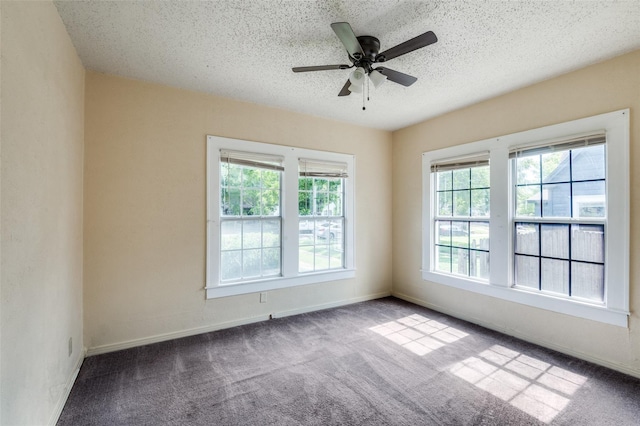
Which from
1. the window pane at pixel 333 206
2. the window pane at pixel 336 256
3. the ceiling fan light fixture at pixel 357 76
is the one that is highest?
the ceiling fan light fixture at pixel 357 76

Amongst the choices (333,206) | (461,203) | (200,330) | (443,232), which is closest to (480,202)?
(461,203)

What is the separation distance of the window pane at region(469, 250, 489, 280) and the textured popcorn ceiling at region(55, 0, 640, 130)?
1.90m

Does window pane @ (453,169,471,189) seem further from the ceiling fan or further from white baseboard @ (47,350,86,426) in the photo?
white baseboard @ (47,350,86,426)

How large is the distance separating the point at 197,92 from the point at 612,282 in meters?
4.41

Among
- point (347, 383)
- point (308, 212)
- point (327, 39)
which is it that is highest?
point (327, 39)

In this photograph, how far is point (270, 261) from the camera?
143 inches

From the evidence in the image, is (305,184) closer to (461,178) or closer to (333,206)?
(333,206)

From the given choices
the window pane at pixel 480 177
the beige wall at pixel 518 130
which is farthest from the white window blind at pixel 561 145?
the window pane at pixel 480 177

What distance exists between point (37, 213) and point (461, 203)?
406 centimetres

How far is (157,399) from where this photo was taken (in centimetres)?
207

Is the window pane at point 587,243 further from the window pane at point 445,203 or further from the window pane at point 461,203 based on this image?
the window pane at point 445,203

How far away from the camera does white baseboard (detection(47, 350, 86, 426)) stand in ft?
5.90

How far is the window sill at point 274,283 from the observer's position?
3.25 m

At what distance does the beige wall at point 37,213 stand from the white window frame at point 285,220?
118 cm
